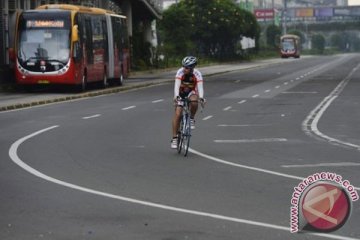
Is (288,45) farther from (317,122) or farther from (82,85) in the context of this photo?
(317,122)

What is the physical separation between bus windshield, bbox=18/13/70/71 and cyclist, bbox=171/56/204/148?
22004mm

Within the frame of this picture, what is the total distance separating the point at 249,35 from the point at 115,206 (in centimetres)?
10321

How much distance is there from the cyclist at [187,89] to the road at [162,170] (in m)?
0.64

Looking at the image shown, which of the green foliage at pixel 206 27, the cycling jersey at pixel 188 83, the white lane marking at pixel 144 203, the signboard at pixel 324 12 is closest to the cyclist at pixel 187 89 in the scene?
the cycling jersey at pixel 188 83

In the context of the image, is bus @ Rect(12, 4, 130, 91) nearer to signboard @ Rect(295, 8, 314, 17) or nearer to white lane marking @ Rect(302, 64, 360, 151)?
white lane marking @ Rect(302, 64, 360, 151)

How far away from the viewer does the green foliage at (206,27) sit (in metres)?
86.8

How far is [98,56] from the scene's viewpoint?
41.5m

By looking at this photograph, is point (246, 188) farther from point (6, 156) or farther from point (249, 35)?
point (249, 35)

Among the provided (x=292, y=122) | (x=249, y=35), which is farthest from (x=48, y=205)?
(x=249, y=35)

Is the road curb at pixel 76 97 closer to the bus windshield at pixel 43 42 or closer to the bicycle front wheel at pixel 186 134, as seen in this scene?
the bus windshield at pixel 43 42

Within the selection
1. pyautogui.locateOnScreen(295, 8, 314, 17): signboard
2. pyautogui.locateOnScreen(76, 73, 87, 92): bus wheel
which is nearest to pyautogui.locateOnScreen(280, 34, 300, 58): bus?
pyautogui.locateOnScreen(295, 8, 314, 17): signboard

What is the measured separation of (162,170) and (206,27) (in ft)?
288

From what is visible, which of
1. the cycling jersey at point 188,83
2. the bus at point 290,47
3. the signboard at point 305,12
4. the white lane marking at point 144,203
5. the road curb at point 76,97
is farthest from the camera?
the signboard at point 305,12

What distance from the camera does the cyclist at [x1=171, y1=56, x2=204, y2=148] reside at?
15875 millimetres
